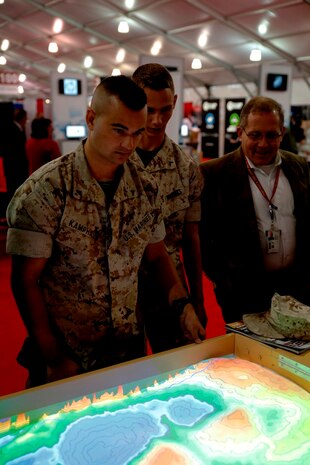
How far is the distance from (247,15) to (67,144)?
13.3 feet

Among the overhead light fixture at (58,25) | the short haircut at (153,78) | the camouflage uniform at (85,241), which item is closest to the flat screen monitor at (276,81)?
the overhead light fixture at (58,25)

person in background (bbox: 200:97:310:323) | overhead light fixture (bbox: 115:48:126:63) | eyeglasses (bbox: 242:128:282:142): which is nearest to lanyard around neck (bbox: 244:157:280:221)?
person in background (bbox: 200:97:310:323)

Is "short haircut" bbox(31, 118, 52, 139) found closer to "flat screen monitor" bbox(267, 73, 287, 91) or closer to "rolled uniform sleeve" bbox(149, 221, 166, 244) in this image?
"flat screen monitor" bbox(267, 73, 287, 91)

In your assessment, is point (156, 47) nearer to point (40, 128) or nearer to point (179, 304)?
point (40, 128)

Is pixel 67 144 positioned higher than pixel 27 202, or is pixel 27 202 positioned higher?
pixel 67 144

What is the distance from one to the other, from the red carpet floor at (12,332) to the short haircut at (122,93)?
6.02ft

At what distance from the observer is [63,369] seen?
150 cm

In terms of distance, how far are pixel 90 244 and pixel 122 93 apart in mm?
443

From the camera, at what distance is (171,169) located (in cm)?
197

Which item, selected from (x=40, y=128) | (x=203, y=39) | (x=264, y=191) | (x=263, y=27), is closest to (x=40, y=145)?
(x=40, y=128)

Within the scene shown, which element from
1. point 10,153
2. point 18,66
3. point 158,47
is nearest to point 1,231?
point 10,153

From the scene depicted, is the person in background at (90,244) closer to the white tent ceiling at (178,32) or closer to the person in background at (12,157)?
the person in background at (12,157)

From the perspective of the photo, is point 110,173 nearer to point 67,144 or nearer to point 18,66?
point 67,144

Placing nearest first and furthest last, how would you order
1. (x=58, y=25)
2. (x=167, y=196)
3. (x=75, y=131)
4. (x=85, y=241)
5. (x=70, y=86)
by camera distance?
(x=85, y=241) < (x=167, y=196) < (x=70, y=86) < (x=75, y=131) < (x=58, y=25)
